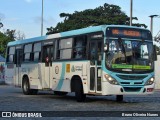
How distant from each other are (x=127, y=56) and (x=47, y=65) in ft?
18.1

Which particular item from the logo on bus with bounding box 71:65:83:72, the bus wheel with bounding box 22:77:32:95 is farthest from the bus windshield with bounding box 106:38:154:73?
the bus wheel with bounding box 22:77:32:95

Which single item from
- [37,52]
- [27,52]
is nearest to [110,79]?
[37,52]

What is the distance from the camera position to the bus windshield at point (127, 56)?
1705 centimetres

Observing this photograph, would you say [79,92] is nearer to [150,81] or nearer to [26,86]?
[150,81]

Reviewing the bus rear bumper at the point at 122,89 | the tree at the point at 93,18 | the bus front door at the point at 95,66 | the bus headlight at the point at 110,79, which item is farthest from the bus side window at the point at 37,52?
the tree at the point at 93,18

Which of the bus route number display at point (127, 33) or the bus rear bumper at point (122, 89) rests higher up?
the bus route number display at point (127, 33)

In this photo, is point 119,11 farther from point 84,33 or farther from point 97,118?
point 97,118

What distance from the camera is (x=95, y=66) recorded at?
17438 mm

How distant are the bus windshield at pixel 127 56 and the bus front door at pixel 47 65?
4.80 m

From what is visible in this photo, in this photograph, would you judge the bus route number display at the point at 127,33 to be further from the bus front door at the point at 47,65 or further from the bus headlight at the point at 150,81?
the bus front door at the point at 47,65

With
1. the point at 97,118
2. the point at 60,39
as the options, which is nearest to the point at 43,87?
the point at 60,39

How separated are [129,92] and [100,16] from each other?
47.9 meters

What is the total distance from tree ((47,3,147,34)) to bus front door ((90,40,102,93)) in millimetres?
43939

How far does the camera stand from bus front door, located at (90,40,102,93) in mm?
A: 17219
